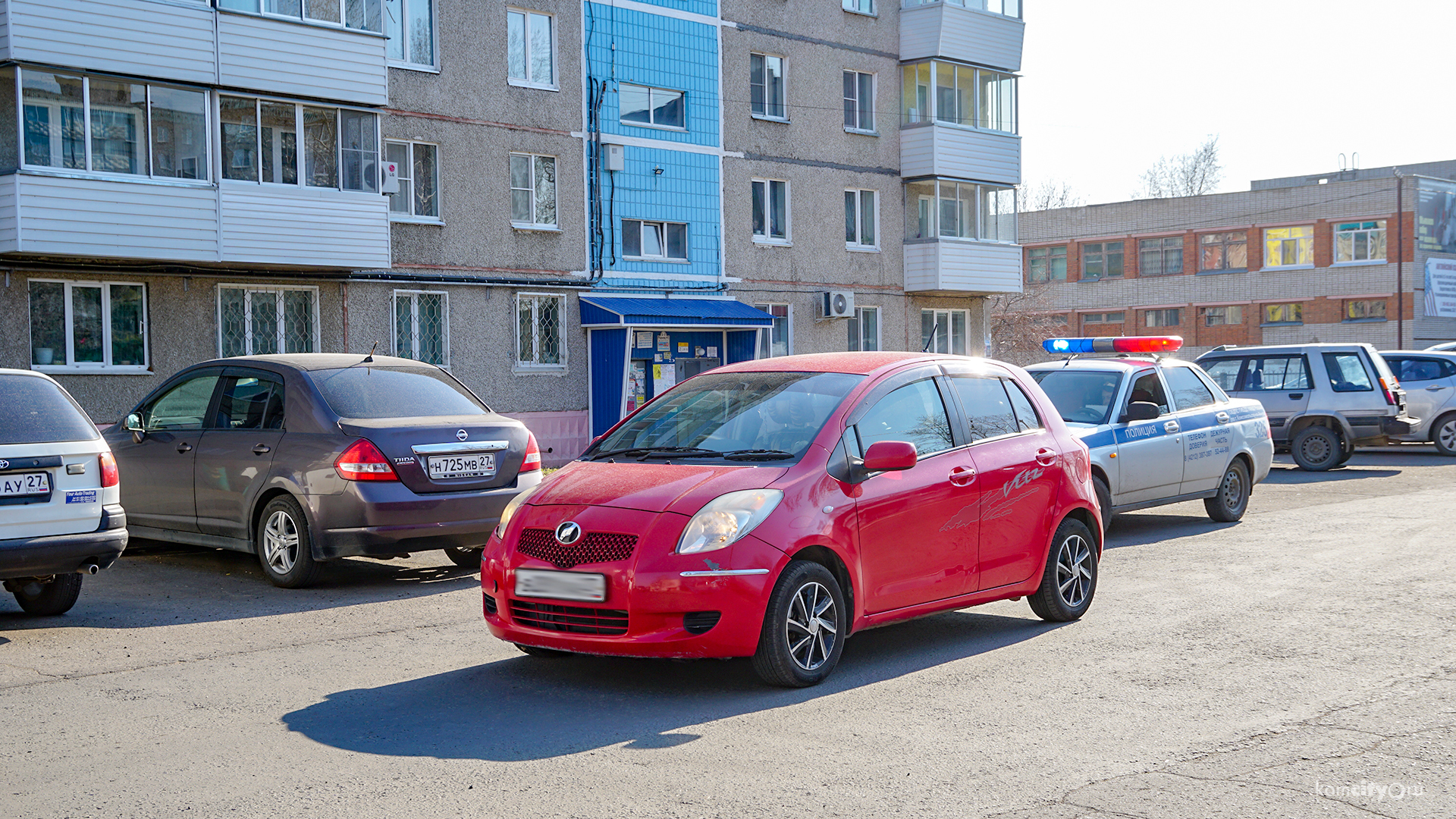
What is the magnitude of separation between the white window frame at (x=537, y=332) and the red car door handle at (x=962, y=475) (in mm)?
19100

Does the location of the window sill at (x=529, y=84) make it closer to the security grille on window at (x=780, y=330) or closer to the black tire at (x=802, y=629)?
the security grille on window at (x=780, y=330)

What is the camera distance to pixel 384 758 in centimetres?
526

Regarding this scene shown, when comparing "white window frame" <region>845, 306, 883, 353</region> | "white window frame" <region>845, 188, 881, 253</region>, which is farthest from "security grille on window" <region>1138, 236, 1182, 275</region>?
"white window frame" <region>845, 306, 883, 353</region>

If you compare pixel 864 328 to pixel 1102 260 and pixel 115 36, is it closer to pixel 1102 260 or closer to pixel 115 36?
pixel 115 36

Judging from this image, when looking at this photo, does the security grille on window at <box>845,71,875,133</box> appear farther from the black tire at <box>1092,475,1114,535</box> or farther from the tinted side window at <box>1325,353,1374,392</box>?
the black tire at <box>1092,475,1114,535</box>

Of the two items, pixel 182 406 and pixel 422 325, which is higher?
pixel 422 325

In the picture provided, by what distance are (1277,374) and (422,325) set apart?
573 inches

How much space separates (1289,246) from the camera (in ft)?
178

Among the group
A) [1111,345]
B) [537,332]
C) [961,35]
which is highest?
[961,35]

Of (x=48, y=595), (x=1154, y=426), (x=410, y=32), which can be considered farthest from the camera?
(x=410, y=32)

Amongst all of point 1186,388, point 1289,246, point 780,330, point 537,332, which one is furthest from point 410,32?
point 1289,246

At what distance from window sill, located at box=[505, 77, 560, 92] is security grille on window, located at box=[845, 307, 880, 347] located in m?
9.68

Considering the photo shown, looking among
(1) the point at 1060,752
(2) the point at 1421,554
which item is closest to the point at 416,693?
(1) the point at 1060,752

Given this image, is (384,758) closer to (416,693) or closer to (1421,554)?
(416,693)
